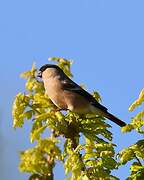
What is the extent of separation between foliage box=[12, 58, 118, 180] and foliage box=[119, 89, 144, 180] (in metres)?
0.05

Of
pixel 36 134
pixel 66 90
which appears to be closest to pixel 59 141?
pixel 36 134

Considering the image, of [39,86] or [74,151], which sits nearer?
[74,151]

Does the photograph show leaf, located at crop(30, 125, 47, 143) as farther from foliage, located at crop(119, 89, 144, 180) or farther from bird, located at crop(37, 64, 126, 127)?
bird, located at crop(37, 64, 126, 127)

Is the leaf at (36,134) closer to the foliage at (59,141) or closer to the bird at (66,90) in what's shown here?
the foliage at (59,141)

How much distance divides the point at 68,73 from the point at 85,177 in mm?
2059

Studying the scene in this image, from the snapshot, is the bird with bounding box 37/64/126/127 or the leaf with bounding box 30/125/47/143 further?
the bird with bounding box 37/64/126/127

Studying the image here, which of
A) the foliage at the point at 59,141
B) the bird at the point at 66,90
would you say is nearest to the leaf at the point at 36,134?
the foliage at the point at 59,141

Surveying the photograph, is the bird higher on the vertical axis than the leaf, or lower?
higher

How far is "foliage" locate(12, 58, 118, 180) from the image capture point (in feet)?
14.3

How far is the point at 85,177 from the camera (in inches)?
172

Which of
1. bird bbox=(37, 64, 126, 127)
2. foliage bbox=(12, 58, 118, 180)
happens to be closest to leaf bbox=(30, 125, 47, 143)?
foliage bbox=(12, 58, 118, 180)

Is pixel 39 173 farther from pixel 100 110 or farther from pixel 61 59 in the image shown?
pixel 100 110

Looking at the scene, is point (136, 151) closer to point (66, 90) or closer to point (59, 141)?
point (59, 141)

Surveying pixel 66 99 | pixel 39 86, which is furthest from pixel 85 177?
pixel 66 99
